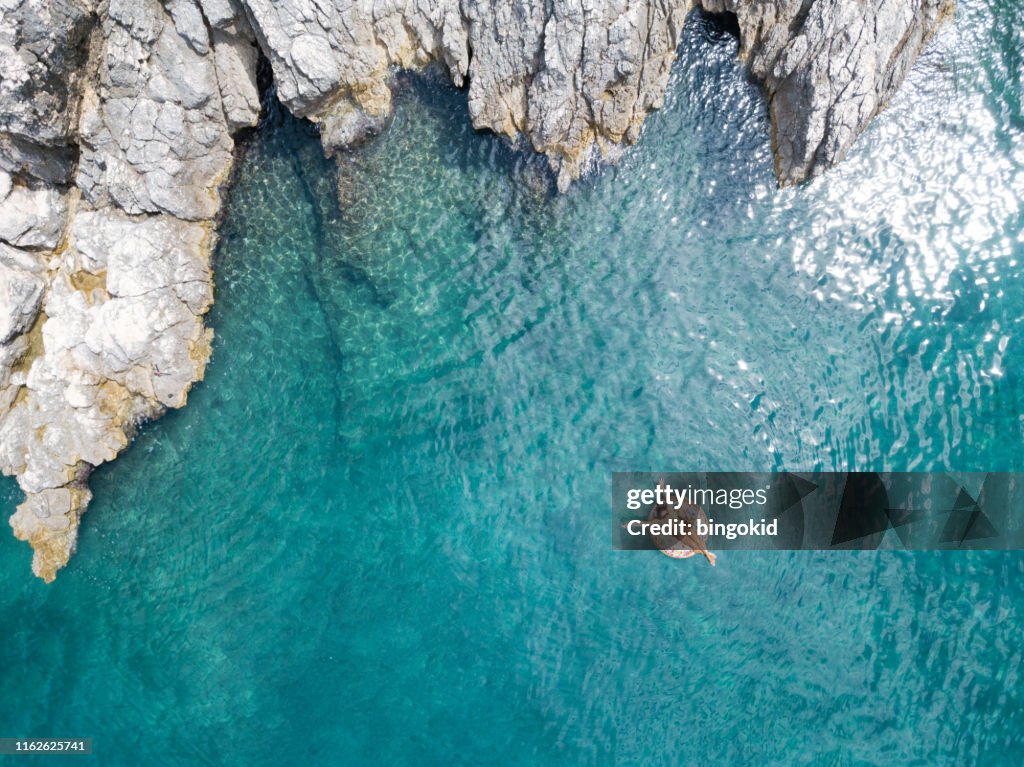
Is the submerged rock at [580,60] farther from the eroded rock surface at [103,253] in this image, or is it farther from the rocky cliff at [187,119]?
the eroded rock surface at [103,253]

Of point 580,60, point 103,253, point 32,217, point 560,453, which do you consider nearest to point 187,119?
point 103,253

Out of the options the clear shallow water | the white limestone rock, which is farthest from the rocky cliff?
the clear shallow water

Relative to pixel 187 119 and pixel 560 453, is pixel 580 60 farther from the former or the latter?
pixel 187 119

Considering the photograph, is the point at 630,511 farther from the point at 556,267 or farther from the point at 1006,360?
the point at 1006,360

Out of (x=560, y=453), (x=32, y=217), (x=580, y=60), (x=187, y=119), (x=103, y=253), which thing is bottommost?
(x=560, y=453)

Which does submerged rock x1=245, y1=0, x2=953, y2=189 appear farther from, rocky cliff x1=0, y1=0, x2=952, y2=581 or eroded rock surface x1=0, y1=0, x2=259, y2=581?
eroded rock surface x1=0, y1=0, x2=259, y2=581

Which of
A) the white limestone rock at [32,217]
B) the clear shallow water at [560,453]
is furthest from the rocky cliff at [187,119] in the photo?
the clear shallow water at [560,453]
